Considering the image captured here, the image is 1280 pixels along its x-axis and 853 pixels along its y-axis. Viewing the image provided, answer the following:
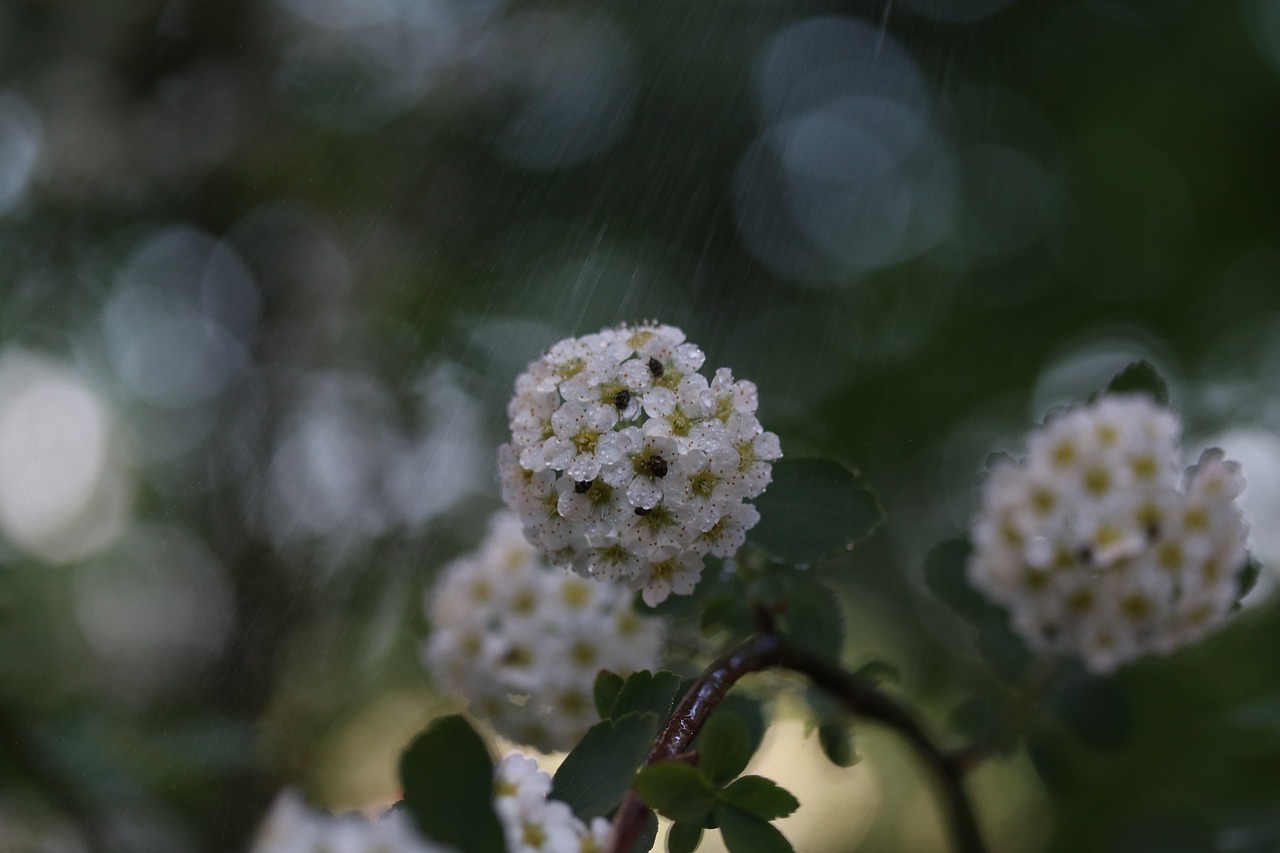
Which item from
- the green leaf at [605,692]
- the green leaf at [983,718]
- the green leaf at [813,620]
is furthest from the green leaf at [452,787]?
the green leaf at [983,718]

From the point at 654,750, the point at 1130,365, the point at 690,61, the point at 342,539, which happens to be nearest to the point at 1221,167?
the point at 690,61

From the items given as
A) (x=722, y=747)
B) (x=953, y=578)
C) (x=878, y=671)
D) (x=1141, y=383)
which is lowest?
(x=722, y=747)

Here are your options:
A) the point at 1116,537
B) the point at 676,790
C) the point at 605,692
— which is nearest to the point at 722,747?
the point at 676,790

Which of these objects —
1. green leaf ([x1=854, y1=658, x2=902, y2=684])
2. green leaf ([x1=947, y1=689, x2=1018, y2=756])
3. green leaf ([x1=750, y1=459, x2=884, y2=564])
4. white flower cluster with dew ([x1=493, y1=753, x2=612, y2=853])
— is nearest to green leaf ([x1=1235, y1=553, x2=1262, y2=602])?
green leaf ([x1=947, y1=689, x2=1018, y2=756])

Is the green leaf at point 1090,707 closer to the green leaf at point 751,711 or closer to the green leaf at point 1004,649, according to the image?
the green leaf at point 1004,649

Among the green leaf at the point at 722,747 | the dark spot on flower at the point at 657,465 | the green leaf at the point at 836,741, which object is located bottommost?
the green leaf at the point at 722,747

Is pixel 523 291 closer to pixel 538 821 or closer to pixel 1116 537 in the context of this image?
pixel 1116 537

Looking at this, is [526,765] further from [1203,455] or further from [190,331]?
[190,331]
